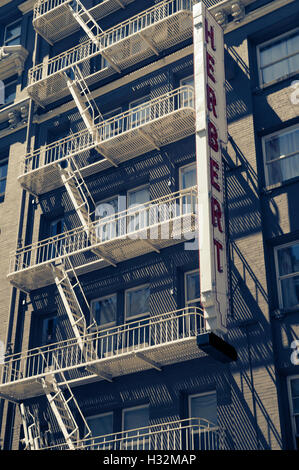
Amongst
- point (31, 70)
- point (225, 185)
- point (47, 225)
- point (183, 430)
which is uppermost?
point (31, 70)

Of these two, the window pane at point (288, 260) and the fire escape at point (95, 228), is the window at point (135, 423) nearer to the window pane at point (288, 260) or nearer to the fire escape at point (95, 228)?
the fire escape at point (95, 228)

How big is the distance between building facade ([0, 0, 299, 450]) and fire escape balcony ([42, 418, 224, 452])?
62mm

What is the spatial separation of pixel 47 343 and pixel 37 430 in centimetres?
312

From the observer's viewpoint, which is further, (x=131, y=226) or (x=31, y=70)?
(x=31, y=70)

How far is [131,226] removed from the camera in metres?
23.3

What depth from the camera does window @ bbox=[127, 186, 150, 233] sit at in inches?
902

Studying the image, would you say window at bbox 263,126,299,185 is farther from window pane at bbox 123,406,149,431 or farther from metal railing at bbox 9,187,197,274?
window pane at bbox 123,406,149,431

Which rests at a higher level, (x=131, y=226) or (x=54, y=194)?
(x=54, y=194)

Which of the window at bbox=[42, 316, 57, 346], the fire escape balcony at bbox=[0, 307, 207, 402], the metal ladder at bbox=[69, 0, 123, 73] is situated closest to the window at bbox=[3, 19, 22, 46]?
the metal ladder at bbox=[69, 0, 123, 73]

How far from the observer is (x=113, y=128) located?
26.3 meters

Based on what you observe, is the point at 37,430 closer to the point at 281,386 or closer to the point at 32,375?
the point at 32,375

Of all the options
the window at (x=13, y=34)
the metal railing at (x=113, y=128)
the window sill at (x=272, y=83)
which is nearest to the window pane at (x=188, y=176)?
the metal railing at (x=113, y=128)

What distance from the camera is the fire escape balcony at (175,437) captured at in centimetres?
1853
